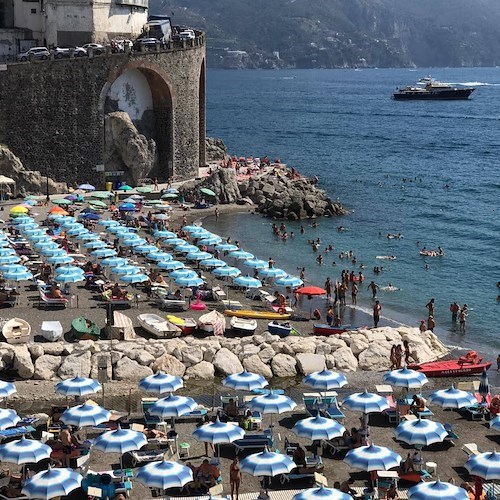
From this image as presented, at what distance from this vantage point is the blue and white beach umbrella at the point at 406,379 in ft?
92.1

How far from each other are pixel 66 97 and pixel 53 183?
5370 millimetres

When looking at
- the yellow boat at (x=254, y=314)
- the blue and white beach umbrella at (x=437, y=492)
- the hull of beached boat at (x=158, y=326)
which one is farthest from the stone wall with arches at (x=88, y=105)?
the blue and white beach umbrella at (x=437, y=492)

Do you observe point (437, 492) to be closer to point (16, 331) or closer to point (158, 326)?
point (158, 326)

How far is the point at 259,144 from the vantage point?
115 metres

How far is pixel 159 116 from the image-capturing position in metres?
66.8

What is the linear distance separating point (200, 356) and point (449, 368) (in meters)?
8.46

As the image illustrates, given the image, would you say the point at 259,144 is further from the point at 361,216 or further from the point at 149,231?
the point at 149,231

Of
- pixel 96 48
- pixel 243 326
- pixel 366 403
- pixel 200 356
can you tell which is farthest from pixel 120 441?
pixel 96 48

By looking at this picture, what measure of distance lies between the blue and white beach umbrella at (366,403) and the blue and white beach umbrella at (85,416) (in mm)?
6404

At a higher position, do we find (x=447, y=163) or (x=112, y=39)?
(x=112, y=39)

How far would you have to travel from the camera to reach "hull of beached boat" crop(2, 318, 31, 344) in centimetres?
3266

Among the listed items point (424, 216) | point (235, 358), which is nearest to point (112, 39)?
point (424, 216)

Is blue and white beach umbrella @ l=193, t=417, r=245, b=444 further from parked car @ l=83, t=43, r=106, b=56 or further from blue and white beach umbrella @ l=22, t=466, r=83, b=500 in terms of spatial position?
parked car @ l=83, t=43, r=106, b=56

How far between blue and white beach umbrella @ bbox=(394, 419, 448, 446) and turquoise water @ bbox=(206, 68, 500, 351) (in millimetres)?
15384
